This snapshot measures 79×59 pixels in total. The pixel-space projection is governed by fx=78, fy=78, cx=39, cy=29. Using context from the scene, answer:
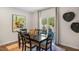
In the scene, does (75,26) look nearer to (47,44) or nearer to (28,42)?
(47,44)

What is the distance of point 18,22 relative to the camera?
102 centimetres

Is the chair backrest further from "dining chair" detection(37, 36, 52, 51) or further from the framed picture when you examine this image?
the framed picture

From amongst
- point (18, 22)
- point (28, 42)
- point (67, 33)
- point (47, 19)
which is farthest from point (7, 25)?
point (67, 33)

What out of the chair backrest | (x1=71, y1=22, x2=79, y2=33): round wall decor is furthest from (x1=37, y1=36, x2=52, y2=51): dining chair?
(x1=71, y1=22, x2=79, y2=33): round wall decor

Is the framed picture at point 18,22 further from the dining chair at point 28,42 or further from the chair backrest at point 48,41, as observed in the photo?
the chair backrest at point 48,41

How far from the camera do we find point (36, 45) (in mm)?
989

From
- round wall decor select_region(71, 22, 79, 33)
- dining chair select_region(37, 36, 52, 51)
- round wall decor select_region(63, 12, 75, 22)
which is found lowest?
dining chair select_region(37, 36, 52, 51)

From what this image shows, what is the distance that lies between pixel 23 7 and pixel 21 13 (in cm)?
8

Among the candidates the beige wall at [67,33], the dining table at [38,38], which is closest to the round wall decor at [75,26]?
the beige wall at [67,33]

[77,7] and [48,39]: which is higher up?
[77,7]

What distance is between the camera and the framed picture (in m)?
0.99

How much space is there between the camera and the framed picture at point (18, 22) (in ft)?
3.26
